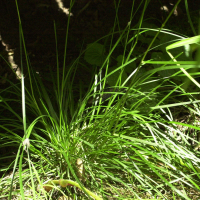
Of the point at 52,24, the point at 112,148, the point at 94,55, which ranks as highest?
the point at 52,24

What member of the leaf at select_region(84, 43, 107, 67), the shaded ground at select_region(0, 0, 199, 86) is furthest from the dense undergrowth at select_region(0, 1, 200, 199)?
the shaded ground at select_region(0, 0, 199, 86)

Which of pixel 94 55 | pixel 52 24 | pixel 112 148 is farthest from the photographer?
pixel 52 24

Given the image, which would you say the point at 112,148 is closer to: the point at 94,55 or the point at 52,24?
the point at 94,55

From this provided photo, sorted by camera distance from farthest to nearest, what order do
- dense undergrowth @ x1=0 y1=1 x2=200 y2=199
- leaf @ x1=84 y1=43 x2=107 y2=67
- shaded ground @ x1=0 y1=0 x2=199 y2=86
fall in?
1. shaded ground @ x1=0 y1=0 x2=199 y2=86
2. leaf @ x1=84 y1=43 x2=107 y2=67
3. dense undergrowth @ x1=0 y1=1 x2=200 y2=199

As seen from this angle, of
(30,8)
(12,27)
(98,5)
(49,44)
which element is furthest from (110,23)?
(12,27)

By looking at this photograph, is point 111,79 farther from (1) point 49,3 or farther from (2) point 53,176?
(1) point 49,3

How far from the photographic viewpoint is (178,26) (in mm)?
1603

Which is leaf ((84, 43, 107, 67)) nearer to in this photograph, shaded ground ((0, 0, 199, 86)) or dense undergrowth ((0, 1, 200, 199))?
dense undergrowth ((0, 1, 200, 199))

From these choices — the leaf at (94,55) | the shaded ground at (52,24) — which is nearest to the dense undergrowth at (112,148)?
the leaf at (94,55)

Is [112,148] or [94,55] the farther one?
[94,55]

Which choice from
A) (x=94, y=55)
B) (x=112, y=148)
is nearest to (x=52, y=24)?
(x=94, y=55)

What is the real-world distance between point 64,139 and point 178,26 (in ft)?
3.95

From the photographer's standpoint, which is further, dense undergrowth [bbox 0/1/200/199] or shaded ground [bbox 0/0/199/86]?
shaded ground [bbox 0/0/199/86]

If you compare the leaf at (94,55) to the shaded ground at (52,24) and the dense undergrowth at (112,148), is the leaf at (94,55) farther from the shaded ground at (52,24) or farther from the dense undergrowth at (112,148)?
the shaded ground at (52,24)
